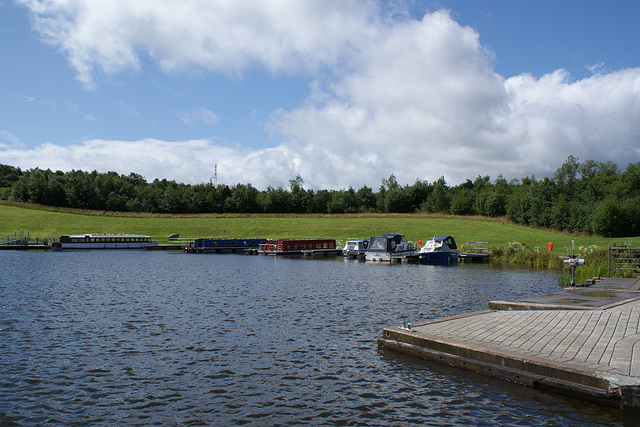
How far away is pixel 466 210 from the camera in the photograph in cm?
13375

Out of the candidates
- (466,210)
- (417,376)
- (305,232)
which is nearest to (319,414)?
(417,376)

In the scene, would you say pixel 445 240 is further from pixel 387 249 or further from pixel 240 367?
pixel 240 367

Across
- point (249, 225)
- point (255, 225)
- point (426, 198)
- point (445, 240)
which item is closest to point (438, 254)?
point (445, 240)

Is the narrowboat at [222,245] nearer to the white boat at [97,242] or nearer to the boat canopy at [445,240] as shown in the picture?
the white boat at [97,242]

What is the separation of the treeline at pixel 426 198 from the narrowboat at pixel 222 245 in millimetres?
54163

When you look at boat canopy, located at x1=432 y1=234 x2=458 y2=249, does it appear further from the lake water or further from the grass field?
the lake water

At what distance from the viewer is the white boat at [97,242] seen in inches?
3019

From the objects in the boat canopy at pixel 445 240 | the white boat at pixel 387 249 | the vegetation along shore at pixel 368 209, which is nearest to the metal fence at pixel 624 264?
the vegetation along shore at pixel 368 209

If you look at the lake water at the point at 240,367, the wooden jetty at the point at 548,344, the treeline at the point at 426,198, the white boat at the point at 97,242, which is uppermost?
the treeline at the point at 426,198

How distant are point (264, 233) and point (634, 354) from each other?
83.4 meters

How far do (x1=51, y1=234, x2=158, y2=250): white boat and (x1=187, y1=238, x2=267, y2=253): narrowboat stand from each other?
11285 mm

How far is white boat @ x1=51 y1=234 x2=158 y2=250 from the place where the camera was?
76688mm

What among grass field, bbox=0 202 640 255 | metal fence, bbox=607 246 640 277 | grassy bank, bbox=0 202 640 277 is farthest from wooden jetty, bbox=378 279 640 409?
grass field, bbox=0 202 640 255

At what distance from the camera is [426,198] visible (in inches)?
6009
